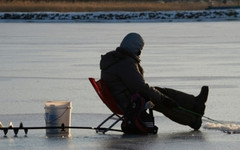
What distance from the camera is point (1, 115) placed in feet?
33.0

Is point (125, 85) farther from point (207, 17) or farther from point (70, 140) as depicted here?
point (207, 17)

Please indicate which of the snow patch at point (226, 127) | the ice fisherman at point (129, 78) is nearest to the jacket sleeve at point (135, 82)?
the ice fisherman at point (129, 78)

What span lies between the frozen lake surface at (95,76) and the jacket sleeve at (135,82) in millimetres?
422

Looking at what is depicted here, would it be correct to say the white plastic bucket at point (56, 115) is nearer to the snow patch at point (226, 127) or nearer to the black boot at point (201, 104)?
the black boot at point (201, 104)

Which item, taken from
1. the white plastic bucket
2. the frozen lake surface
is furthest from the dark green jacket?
the white plastic bucket

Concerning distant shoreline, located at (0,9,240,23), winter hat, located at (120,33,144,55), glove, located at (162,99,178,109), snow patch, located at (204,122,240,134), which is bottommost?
distant shoreline, located at (0,9,240,23)

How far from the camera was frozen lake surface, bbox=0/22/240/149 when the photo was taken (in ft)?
27.2

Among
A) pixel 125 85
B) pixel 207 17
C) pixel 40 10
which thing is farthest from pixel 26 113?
pixel 40 10

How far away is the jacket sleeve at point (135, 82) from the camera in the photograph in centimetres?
864

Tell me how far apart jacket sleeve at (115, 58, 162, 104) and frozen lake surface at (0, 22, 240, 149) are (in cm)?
42

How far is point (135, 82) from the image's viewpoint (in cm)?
864

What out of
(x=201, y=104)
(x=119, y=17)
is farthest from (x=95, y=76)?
(x=119, y=17)

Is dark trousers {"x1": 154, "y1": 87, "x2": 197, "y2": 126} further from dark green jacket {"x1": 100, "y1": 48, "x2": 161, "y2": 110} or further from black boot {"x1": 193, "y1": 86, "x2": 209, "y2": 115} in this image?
dark green jacket {"x1": 100, "y1": 48, "x2": 161, "y2": 110}

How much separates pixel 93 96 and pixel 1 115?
7.58 feet
